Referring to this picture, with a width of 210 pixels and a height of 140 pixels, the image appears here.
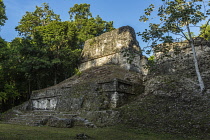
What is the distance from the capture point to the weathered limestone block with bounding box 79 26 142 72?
52.9 feet

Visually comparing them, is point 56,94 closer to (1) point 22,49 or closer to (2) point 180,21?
(1) point 22,49

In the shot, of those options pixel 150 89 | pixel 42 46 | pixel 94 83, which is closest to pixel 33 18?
pixel 42 46

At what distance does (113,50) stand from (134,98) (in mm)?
6429

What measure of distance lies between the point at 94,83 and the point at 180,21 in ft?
20.6

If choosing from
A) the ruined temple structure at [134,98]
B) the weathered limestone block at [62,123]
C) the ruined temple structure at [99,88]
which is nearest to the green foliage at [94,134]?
the ruined temple structure at [134,98]

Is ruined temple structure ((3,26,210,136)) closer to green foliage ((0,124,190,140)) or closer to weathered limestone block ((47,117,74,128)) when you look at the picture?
weathered limestone block ((47,117,74,128))

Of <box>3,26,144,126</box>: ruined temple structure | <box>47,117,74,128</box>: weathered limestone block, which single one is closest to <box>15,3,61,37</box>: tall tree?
<box>3,26,144,126</box>: ruined temple structure

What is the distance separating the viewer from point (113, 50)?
17094 millimetres

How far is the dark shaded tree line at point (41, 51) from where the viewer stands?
60.1 ft

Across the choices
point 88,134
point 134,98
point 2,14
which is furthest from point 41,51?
point 88,134

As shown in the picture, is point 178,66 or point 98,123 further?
point 178,66

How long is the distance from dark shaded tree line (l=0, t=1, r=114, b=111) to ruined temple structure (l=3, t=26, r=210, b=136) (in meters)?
3.94

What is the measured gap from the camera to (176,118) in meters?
7.70

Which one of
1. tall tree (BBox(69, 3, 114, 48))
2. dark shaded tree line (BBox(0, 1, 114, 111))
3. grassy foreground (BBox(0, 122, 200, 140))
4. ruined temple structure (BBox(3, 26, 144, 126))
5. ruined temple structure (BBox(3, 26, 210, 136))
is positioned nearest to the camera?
grassy foreground (BBox(0, 122, 200, 140))
